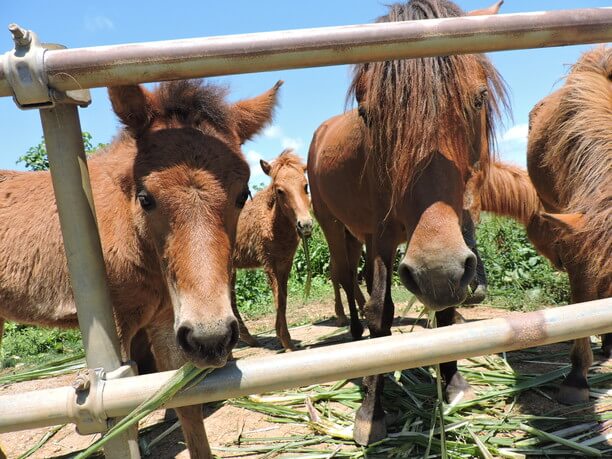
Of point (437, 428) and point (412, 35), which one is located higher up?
point (412, 35)

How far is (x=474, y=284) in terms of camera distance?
3812 millimetres

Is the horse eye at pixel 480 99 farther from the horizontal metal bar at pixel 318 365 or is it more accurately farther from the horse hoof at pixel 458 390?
the horse hoof at pixel 458 390

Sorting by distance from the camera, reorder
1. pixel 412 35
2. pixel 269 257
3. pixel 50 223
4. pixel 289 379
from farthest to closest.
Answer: pixel 269 257 → pixel 50 223 → pixel 412 35 → pixel 289 379

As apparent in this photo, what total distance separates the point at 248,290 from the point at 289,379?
34.9 ft

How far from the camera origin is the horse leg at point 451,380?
10.9 ft

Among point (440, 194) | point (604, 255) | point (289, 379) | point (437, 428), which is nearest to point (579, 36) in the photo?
point (440, 194)

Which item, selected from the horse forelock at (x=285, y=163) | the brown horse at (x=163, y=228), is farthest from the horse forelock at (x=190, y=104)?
the horse forelock at (x=285, y=163)

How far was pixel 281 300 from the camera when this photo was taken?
597cm

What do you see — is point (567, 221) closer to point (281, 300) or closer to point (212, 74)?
point (212, 74)

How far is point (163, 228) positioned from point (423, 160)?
1280 mm

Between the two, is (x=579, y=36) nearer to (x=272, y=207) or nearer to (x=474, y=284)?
(x=474, y=284)

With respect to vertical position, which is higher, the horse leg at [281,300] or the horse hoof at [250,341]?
the horse leg at [281,300]

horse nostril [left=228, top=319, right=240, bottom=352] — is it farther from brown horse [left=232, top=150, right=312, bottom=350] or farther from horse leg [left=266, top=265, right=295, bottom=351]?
brown horse [left=232, top=150, right=312, bottom=350]

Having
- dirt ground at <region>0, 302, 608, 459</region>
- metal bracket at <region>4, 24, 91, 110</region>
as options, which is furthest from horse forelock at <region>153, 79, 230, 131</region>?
dirt ground at <region>0, 302, 608, 459</region>
